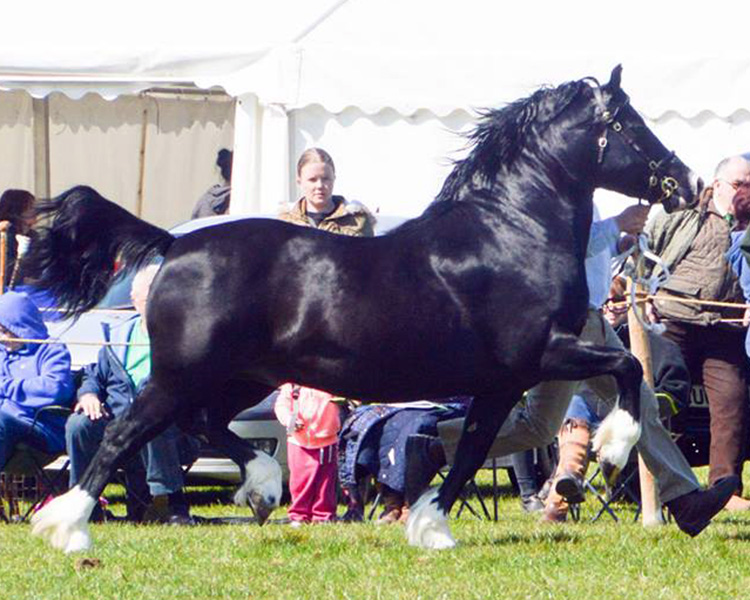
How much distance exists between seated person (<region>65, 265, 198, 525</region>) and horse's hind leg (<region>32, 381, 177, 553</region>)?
1967mm

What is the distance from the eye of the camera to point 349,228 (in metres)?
10.1

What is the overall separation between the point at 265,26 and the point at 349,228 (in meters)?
3.71

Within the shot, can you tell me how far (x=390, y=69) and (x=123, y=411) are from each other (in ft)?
14.8

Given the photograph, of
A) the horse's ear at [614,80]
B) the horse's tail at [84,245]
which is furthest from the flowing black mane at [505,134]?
the horse's tail at [84,245]

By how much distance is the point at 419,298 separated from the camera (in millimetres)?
7441

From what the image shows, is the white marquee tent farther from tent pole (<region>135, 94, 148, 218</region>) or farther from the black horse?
the black horse

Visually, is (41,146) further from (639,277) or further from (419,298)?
(419,298)

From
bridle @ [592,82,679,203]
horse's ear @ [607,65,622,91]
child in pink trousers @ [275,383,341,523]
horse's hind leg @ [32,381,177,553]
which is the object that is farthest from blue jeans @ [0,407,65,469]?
horse's ear @ [607,65,622,91]

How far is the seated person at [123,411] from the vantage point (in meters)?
9.64

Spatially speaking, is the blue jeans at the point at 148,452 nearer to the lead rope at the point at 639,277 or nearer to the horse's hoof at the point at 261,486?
the horse's hoof at the point at 261,486

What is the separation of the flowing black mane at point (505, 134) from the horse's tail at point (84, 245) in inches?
52.4

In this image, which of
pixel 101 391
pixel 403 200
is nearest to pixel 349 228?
pixel 101 391

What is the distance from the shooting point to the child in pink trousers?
9586mm

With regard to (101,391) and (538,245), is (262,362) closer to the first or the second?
(538,245)
